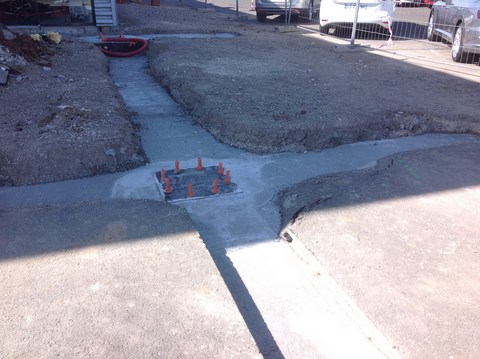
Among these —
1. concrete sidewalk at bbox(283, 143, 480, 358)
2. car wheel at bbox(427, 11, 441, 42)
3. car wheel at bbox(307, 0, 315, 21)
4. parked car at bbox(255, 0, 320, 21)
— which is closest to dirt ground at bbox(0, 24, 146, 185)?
concrete sidewalk at bbox(283, 143, 480, 358)

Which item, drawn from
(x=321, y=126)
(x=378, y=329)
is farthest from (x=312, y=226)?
(x=321, y=126)

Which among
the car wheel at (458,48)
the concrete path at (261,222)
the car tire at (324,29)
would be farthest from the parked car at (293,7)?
the concrete path at (261,222)

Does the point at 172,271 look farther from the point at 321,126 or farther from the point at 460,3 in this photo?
the point at 460,3

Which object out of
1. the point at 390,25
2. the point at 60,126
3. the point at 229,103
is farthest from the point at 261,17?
the point at 60,126

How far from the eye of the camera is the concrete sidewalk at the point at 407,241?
3102mm

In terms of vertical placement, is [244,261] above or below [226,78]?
below

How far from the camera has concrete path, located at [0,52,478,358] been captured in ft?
10.3

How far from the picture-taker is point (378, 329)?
3076mm

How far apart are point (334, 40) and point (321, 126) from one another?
8.36m

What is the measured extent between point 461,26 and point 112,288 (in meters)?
10.6

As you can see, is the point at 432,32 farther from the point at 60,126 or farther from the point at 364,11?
the point at 60,126

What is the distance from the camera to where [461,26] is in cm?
1063

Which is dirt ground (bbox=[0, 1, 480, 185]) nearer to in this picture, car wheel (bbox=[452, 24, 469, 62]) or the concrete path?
the concrete path

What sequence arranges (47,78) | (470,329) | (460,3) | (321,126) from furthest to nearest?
(460,3), (47,78), (321,126), (470,329)
